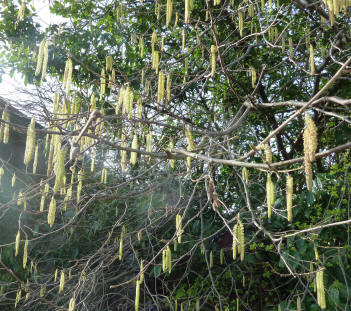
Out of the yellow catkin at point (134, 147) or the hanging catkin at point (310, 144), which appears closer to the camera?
the hanging catkin at point (310, 144)

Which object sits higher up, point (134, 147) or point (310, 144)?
point (134, 147)

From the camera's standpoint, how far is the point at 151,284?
177 inches

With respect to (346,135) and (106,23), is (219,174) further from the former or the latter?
(106,23)

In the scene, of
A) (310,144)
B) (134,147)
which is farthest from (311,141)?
(134,147)

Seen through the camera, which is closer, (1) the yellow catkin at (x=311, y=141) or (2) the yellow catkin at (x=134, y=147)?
(1) the yellow catkin at (x=311, y=141)

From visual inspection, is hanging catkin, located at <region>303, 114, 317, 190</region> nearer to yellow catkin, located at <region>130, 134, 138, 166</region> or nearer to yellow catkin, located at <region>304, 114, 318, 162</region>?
yellow catkin, located at <region>304, 114, 318, 162</region>

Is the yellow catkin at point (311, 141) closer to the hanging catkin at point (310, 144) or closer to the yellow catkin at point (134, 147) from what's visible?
the hanging catkin at point (310, 144)

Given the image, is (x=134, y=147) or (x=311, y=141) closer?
(x=311, y=141)

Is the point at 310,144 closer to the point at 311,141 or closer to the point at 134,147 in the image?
the point at 311,141

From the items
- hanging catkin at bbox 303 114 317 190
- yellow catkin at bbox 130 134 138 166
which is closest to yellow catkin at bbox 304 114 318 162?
hanging catkin at bbox 303 114 317 190

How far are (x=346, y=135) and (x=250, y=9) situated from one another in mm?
1501

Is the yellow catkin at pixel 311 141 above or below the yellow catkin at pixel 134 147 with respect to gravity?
below

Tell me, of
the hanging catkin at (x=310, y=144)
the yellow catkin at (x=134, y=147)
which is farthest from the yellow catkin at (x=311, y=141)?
the yellow catkin at (x=134, y=147)

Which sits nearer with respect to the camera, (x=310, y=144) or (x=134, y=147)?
(x=310, y=144)
